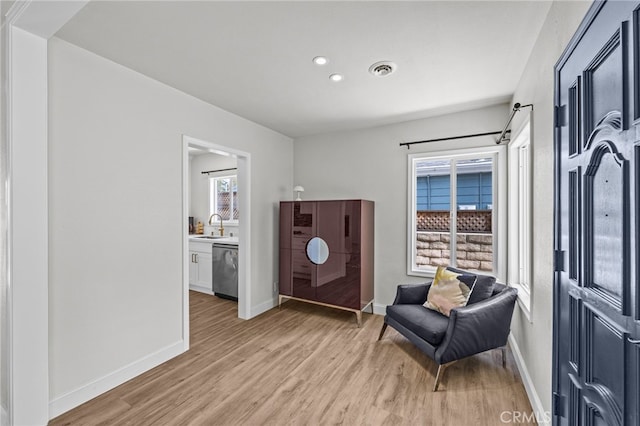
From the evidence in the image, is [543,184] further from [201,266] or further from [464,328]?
[201,266]

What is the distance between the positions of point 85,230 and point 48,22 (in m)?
1.29

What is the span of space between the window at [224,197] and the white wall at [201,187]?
0.39 ft

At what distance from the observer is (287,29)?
6.06 feet

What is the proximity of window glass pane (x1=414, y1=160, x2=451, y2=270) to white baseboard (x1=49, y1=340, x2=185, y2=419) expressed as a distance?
2.85m

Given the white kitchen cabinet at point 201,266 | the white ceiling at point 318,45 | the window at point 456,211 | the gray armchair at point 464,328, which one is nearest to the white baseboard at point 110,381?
the white kitchen cabinet at point 201,266

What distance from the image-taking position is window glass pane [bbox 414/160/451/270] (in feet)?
11.7

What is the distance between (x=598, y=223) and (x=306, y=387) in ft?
6.92

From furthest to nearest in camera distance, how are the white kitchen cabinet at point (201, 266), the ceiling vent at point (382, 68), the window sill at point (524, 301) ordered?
the white kitchen cabinet at point (201, 266) < the ceiling vent at point (382, 68) < the window sill at point (524, 301)

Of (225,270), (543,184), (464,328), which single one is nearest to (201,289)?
(225,270)

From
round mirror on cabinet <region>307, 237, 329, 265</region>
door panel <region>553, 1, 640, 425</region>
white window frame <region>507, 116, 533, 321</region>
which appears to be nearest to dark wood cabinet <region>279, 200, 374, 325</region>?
round mirror on cabinet <region>307, 237, 329, 265</region>

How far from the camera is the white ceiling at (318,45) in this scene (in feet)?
5.53

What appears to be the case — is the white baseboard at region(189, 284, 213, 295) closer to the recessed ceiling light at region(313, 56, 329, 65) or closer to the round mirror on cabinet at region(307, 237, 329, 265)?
the round mirror on cabinet at region(307, 237, 329, 265)

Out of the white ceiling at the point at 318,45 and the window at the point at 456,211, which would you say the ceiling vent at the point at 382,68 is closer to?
the white ceiling at the point at 318,45

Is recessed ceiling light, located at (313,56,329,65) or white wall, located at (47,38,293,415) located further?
recessed ceiling light, located at (313,56,329,65)
